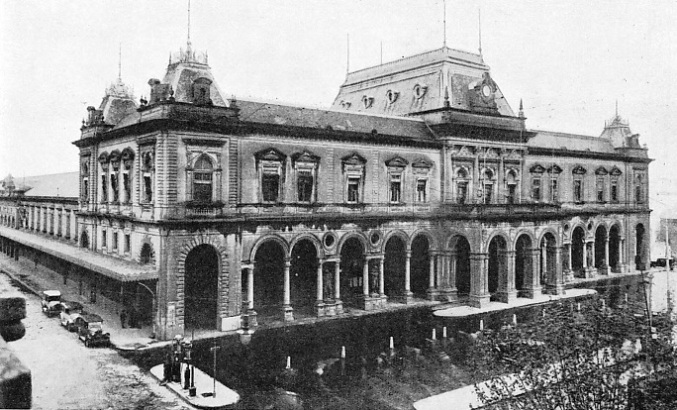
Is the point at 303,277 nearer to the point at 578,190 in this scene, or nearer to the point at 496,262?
the point at 496,262

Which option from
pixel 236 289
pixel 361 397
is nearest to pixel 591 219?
pixel 236 289

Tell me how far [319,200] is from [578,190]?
30621mm

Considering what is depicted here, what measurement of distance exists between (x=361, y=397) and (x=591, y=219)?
42435 millimetres

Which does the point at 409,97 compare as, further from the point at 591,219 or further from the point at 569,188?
the point at 591,219

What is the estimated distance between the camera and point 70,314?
34.2m

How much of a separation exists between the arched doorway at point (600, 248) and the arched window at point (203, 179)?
Answer: 137 feet

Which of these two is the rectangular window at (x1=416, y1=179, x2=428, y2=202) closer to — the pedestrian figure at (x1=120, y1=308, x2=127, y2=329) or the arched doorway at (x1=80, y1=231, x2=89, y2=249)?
the pedestrian figure at (x1=120, y1=308, x2=127, y2=329)

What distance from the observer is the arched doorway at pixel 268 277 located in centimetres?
3925

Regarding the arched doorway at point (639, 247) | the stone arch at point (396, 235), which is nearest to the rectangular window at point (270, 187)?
the stone arch at point (396, 235)

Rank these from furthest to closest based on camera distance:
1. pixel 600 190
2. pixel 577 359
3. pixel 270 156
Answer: pixel 600 190 → pixel 270 156 → pixel 577 359

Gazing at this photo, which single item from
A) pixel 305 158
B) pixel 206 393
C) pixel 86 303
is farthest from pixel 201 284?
pixel 206 393

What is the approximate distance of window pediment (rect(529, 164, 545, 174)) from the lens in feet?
178

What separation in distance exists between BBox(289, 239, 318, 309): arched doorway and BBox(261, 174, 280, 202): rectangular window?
4.40 metres

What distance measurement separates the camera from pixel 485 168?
1881 inches
